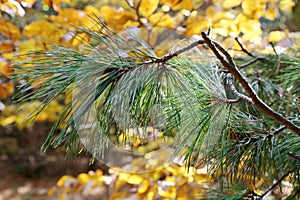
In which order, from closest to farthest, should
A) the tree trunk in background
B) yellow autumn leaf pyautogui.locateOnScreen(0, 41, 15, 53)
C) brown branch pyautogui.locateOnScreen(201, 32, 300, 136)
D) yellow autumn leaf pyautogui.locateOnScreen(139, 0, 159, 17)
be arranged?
brown branch pyautogui.locateOnScreen(201, 32, 300, 136) → yellow autumn leaf pyautogui.locateOnScreen(139, 0, 159, 17) → yellow autumn leaf pyautogui.locateOnScreen(0, 41, 15, 53) → the tree trunk in background

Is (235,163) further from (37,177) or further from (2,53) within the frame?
(37,177)

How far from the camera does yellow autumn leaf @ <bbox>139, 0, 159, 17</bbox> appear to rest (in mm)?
971

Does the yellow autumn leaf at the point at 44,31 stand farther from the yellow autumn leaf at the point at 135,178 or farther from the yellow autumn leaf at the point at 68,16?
the yellow autumn leaf at the point at 135,178

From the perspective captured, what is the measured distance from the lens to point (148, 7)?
98 centimetres

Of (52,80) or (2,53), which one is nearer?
(52,80)

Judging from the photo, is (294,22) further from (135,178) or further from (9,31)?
(9,31)

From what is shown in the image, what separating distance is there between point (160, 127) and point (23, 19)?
1186mm

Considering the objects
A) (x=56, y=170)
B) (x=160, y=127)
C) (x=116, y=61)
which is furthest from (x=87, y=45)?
(x=56, y=170)

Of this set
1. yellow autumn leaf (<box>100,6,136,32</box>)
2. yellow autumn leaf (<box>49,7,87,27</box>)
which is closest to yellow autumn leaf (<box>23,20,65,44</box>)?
yellow autumn leaf (<box>49,7,87,27</box>)

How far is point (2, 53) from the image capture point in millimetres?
1062

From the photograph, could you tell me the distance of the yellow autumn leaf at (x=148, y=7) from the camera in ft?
3.18

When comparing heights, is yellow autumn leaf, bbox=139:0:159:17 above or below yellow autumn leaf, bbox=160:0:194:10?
below

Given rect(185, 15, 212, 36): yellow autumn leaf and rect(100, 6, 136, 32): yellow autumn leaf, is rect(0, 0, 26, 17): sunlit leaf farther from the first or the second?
rect(185, 15, 212, 36): yellow autumn leaf

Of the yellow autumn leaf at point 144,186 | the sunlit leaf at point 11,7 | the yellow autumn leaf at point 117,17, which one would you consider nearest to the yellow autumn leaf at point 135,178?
the yellow autumn leaf at point 144,186
